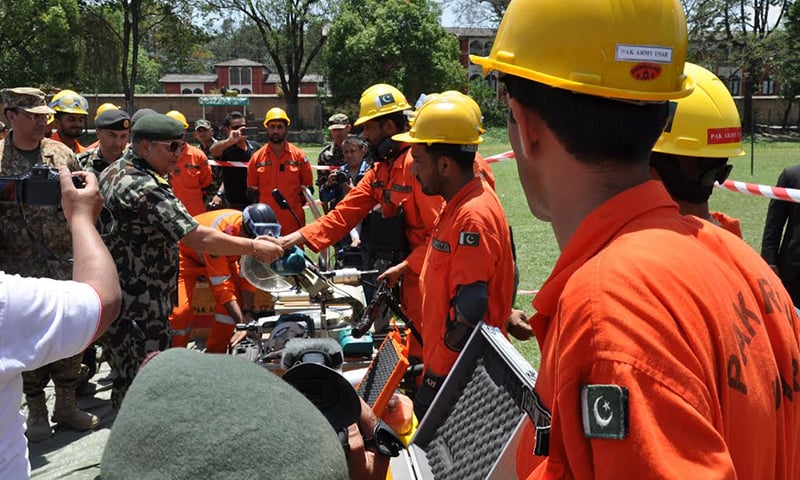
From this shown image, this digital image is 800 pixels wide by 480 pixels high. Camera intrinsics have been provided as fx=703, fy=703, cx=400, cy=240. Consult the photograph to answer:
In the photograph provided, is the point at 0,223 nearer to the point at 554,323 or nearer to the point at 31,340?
the point at 31,340

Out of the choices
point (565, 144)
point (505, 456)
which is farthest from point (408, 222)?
point (565, 144)

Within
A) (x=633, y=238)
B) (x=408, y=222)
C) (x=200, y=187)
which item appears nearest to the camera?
(x=633, y=238)

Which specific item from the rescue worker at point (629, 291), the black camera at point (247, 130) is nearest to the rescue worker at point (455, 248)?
the rescue worker at point (629, 291)

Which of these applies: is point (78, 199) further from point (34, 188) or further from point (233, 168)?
point (233, 168)

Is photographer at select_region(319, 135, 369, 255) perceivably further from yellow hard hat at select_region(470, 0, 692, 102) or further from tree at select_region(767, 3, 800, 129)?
tree at select_region(767, 3, 800, 129)

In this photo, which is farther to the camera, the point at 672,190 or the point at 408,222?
the point at 408,222

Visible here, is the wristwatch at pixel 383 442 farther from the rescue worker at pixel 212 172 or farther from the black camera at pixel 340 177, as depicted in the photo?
the rescue worker at pixel 212 172

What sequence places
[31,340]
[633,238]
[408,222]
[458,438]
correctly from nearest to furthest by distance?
1. [633,238]
2. [31,340]
3. [458,438]
4. [408,222]

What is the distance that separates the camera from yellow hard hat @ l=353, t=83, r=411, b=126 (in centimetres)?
556

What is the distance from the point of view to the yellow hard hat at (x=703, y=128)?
8.62ft

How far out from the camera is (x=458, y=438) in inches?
80.8

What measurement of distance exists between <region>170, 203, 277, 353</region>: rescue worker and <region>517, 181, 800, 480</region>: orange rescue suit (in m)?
4.24

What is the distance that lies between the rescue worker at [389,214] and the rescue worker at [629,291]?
10.4ft

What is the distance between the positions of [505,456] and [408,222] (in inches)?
126
